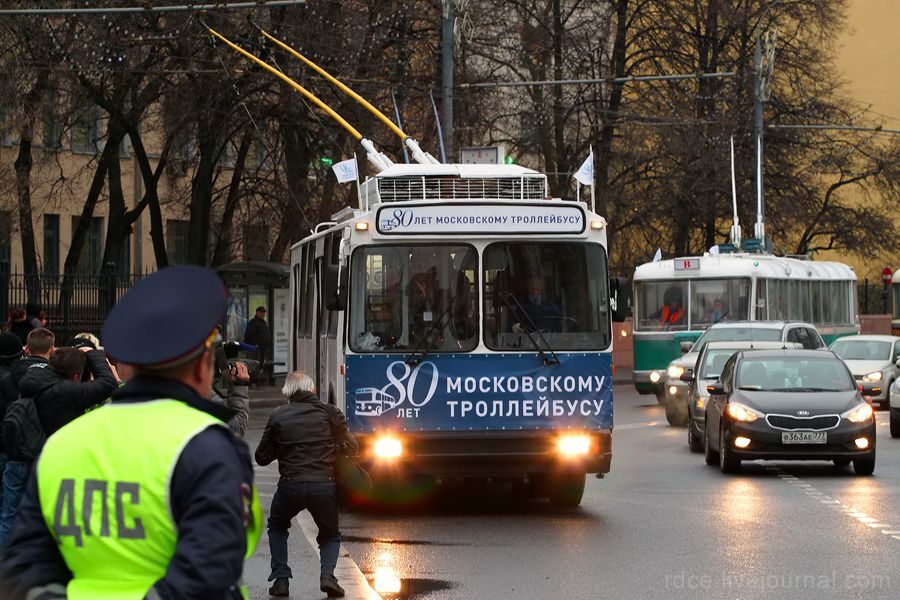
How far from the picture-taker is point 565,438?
48.3 feet

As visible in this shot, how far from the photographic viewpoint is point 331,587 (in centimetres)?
993

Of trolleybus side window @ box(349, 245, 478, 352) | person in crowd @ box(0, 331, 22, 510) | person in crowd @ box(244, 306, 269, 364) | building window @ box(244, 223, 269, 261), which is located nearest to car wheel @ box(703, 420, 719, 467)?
trolleybus side window @ box(349, 245, 478, 352)

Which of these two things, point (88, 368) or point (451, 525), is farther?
point (451, 525)

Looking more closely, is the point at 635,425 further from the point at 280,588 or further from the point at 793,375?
the point at 280,588

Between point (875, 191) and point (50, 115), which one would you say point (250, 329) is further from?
point (875, 191)

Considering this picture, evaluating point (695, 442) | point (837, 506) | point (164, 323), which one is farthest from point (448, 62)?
point (164, 323)

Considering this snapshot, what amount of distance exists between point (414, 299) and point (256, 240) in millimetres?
26306

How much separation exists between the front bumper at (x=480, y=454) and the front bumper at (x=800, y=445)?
155 inches

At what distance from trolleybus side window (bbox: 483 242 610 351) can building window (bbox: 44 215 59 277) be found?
4091 cm

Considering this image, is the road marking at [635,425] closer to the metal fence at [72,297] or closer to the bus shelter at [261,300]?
the bus shelter at [261,300]

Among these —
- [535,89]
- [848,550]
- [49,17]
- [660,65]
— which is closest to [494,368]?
[848,550]

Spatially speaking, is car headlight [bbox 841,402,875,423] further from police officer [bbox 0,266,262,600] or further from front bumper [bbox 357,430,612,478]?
police officer [bbox 0,266,262,600]

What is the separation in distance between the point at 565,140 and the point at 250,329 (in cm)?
1761

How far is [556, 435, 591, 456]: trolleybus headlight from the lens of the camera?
14.7m
